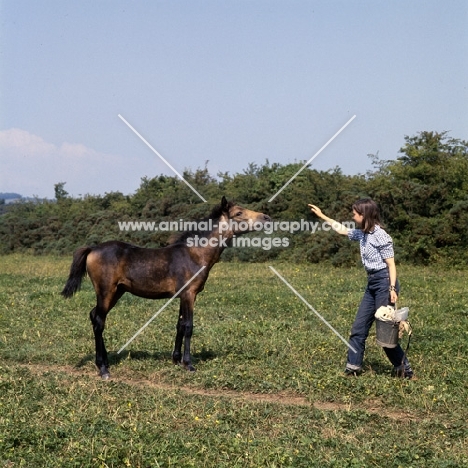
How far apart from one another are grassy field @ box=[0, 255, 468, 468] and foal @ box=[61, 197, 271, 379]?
762 mm

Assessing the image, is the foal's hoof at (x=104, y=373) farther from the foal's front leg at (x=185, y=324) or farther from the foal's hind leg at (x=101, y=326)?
the foal's front leg at (x=185, y=324)

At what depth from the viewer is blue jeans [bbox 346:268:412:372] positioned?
807 cm

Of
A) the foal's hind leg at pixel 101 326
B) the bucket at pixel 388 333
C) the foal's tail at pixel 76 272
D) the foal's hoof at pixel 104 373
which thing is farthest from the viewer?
the foal's tail at pixel 76 272

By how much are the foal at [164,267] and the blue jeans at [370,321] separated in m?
1.78

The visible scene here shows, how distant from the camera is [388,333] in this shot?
25.8 feet

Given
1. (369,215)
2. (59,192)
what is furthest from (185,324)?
(59,192)

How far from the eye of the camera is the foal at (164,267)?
886 cm

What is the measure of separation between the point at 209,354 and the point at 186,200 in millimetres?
20203

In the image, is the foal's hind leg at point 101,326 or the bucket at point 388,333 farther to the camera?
the foal's hind leg at point 101,326

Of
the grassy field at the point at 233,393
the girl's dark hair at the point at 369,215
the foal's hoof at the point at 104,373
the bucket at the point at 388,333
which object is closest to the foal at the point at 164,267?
the foal's hoof at the point at 104,373

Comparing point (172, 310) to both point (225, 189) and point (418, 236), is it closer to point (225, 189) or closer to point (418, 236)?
point (418, 236)

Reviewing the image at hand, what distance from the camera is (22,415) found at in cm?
636

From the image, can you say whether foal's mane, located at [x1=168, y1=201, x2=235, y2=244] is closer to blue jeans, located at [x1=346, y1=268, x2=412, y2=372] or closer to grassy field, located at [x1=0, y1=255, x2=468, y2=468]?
grassy field, located at [x1=0, y1=255, x2=468, y2=468]

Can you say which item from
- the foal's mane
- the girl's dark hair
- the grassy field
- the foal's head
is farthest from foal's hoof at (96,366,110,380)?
the girl's dark hair
